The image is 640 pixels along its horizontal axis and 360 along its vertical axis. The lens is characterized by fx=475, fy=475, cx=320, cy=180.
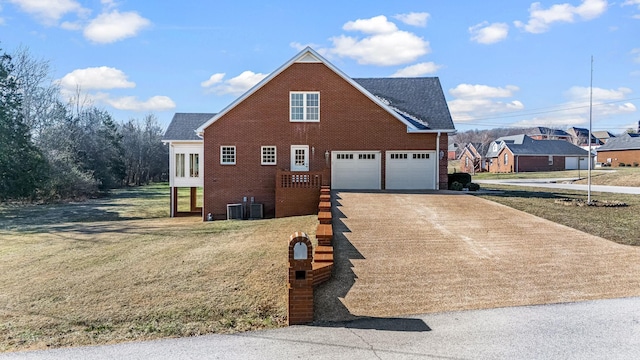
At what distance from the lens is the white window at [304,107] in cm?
2308

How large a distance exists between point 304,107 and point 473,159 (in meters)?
54.6

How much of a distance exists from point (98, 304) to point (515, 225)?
10330mm

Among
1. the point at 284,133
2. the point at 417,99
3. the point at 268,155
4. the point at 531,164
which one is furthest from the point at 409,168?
the point at 531,164

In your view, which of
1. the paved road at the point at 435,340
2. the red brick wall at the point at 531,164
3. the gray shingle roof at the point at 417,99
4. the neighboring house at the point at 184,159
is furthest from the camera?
the red brick wall at the point at 531,164

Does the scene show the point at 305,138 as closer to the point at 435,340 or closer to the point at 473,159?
the point at 435,340

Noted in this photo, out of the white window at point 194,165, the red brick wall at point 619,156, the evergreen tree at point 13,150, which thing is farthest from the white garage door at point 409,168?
the red brick wall at point 619,156

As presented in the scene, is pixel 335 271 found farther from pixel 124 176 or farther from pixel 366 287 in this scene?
pixel 124 176

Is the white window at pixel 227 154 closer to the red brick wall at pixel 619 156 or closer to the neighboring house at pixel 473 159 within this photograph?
the neighboring house at pixel 473 159

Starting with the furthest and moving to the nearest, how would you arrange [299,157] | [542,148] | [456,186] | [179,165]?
1. [542,148]
2. [179,165]
3. [456,186]
4. [299,157]

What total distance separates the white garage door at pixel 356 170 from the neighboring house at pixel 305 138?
5 centimetres

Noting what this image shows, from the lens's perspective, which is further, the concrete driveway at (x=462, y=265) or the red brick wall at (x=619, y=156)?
the red brick wall at (x=619, y=156)

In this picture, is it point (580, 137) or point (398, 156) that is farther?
point (580, 137)

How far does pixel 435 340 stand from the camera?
584 centimetres

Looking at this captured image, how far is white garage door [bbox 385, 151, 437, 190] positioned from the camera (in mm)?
23359
